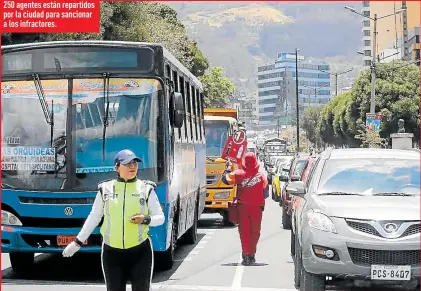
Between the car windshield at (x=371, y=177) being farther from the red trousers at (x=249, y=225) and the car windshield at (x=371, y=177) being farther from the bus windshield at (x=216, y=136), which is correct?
the bus windshield at (x=216, y=136)

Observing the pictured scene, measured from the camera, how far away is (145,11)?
45875mm

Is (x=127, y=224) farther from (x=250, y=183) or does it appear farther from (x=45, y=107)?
(x=250, y=183)

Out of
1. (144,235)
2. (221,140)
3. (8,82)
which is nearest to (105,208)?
(144,235)

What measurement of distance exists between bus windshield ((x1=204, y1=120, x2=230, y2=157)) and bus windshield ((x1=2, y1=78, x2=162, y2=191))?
11.3 m

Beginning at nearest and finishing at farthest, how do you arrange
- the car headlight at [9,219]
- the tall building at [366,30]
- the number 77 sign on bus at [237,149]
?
the car headlight at [9,219], the number 77 sign on bus at [237,149], the tall building at [366,30]

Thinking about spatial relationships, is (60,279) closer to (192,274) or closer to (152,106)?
(192,274)

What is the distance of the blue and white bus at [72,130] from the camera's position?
11.4 meters

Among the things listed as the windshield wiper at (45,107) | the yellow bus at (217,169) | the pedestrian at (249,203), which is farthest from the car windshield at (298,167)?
the windshield wiper at (45,107)

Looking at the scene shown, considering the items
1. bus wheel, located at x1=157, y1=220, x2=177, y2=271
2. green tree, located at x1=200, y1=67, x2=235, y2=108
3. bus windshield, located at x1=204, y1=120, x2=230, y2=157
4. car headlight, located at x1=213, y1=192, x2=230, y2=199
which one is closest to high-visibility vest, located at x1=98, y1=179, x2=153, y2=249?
bus wheel, located at x1=157, y1=220, x2=177, y2=271

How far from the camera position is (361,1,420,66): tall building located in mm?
122931

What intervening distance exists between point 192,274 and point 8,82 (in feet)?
12.6

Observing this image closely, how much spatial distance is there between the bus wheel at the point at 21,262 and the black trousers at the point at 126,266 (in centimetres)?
574

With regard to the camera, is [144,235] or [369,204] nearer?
[144,235]

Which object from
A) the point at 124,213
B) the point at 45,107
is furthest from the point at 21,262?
the point at 124,213
